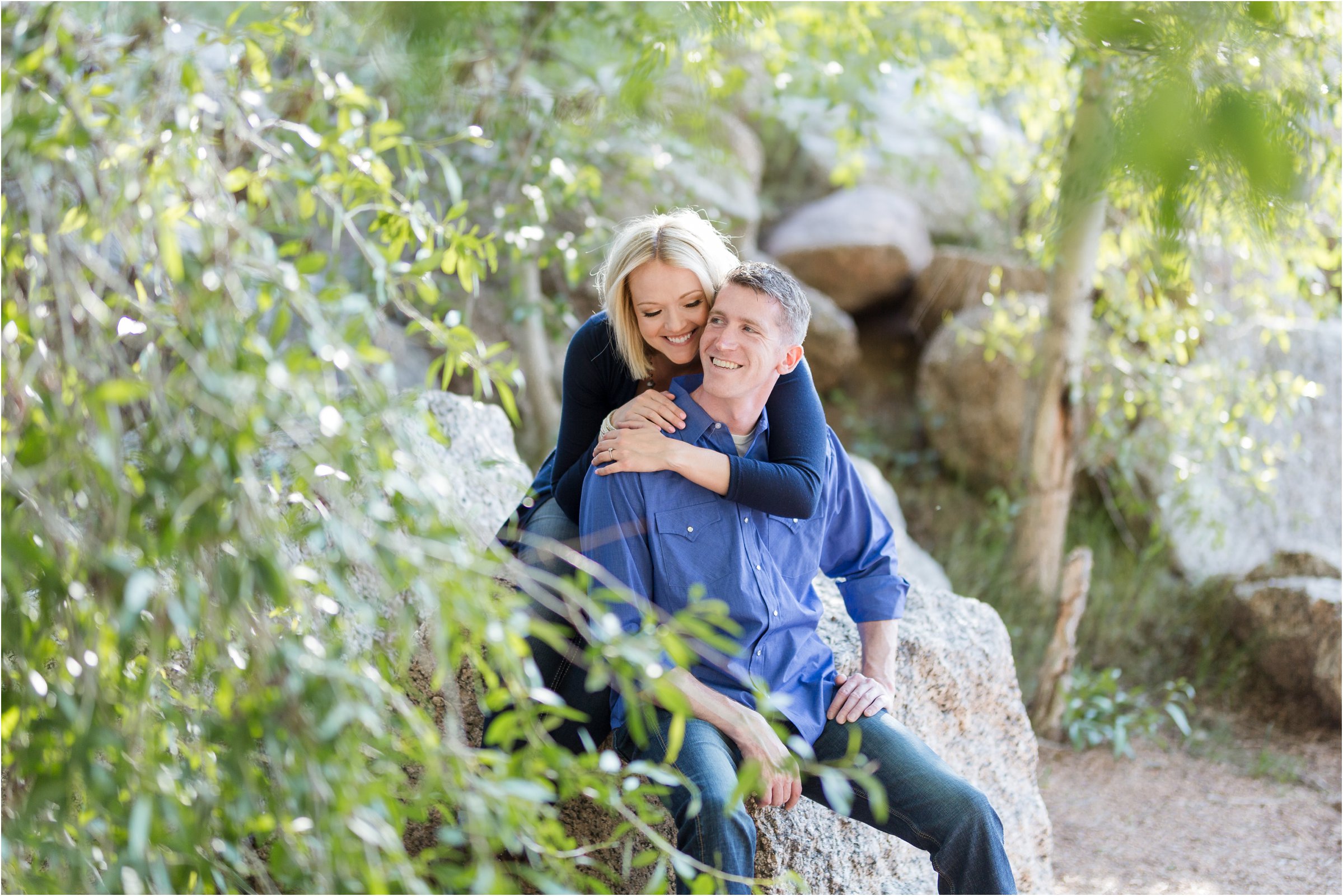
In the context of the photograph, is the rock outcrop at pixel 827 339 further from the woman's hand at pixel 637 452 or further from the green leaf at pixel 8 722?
the green leaf at pixel 8 722

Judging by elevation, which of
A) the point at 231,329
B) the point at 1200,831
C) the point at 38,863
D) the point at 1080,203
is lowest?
the point at 1200,831

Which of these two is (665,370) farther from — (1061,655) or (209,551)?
(1061,655)

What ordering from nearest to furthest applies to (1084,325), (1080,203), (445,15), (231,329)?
1. (231,329)
2. (1080,203)
3. (445,15)
4. (1084,325)

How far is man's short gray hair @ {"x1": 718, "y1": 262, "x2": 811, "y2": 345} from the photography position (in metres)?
2.21

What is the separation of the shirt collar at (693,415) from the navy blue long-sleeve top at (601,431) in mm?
41

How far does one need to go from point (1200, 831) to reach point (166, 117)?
160 inches

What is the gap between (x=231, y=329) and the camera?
3.89ft

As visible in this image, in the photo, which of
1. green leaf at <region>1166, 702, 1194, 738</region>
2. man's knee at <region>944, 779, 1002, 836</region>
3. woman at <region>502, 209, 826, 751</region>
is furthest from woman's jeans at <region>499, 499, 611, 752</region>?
green leaf at <region>1166, 702, 1194, 738</region>

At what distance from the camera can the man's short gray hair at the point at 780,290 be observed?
2211 millimetres

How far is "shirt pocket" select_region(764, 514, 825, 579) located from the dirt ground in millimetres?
1735

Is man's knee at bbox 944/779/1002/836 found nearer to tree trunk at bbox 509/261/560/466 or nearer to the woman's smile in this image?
the woman's smile

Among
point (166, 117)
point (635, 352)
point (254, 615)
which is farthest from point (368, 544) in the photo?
point (635, 352)

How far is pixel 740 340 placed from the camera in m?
2.20

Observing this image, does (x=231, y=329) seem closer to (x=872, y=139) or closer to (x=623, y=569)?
(x=623, y=569)
